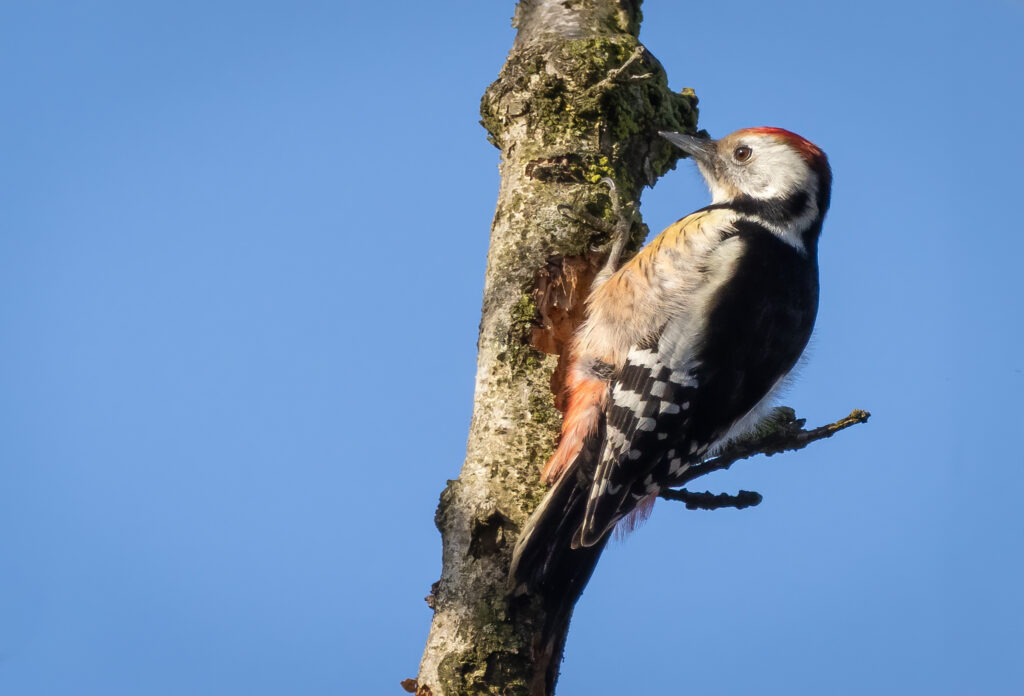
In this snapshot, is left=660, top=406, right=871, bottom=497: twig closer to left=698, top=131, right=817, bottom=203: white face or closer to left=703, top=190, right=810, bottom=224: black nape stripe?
left=703, top=190, right=810, bottom=224: black nape stripe

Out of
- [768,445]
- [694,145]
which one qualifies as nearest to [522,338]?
[768,445]

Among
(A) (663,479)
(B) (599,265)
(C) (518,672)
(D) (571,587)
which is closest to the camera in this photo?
(C) (518,672)

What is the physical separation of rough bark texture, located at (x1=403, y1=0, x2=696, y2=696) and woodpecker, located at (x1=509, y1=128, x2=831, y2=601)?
0.33 feet

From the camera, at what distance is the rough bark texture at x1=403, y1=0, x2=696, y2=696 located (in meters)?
2.51

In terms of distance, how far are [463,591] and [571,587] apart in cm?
31

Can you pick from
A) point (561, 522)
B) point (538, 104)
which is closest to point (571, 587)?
point (561, 522)

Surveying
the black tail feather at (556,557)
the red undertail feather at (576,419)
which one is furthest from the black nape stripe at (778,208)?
the black tail feather at (556,557)

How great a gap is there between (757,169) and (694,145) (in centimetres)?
29

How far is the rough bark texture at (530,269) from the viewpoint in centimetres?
251

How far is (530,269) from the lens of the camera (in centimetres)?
308

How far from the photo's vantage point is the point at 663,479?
121 inches

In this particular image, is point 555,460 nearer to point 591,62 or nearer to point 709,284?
point 709,284

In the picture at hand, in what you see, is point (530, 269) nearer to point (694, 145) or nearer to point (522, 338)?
point (522, 338)

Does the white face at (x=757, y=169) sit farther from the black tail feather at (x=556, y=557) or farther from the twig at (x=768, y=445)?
the black tail feather at (x=556, y=557)
